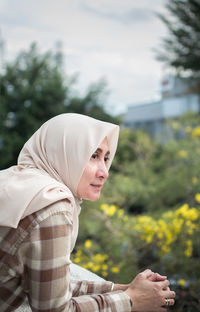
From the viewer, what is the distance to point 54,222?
0.86 m

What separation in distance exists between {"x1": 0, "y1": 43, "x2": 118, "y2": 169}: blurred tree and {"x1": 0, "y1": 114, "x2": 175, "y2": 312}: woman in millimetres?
4398

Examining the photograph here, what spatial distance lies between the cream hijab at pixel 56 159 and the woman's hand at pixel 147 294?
0.90 ft

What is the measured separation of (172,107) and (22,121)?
6.33 metres

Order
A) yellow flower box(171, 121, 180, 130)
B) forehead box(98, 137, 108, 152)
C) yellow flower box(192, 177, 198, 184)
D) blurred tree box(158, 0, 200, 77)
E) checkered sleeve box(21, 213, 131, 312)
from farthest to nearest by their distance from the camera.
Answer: yellow flower box(171, 121, 180, 130)
blurred tree box(158, 0, 200, 77)
yellow flower box(192, 177, 198, 184)
forehead box(98, 137, 108, 152)
checkered sleeve box(21, 213, 131, 312)

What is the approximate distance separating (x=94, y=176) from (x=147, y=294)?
374 mm

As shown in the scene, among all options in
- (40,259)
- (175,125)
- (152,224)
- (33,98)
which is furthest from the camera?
(33,98)

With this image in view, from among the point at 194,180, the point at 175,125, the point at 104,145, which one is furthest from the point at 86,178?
the point at 175,125

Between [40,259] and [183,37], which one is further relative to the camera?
[183,37]

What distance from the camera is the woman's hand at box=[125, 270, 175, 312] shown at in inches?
38.3

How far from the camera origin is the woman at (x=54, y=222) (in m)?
0.85

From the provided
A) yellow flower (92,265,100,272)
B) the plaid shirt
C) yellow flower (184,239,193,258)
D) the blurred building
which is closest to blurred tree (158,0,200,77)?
yellow flower (184,239,193,258)

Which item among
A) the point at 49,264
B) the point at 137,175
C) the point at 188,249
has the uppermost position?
the point at 49,264

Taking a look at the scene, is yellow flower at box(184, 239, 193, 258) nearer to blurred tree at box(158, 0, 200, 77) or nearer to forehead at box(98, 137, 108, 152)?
forehead at box(98, 137, 108, 152)

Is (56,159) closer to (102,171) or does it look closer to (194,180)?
(102,171)
